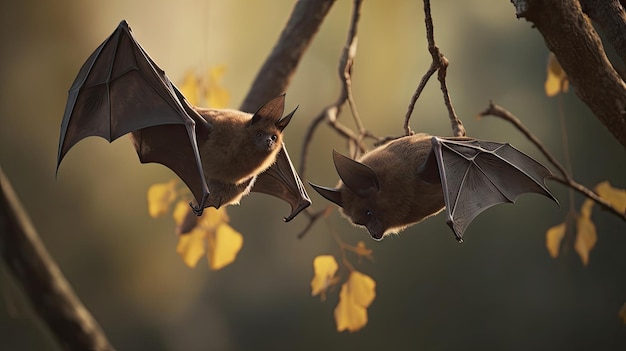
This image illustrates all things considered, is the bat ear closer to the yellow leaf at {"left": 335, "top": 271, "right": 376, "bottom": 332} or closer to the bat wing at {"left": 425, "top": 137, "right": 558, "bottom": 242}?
the bat wing at {"left": 425, "top": 137, "right": 558, "bottom": 242}

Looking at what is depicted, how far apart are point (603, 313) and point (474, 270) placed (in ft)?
2.23

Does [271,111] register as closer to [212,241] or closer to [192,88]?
[212,241]

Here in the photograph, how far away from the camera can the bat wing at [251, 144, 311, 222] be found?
1174 millimetres

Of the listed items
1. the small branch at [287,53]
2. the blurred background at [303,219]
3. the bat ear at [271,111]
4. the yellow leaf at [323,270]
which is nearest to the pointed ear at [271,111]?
the bat ear at [271,111]

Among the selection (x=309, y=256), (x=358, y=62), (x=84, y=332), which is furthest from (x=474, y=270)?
(x=84, y=332)

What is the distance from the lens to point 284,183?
1.21 meters

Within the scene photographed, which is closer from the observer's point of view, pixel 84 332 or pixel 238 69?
pixel 84 332

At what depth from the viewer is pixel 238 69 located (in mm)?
3463

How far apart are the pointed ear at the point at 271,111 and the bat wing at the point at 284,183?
0.38ft

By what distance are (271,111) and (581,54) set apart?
0.50m

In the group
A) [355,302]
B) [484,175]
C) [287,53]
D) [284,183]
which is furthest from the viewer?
[287,53]

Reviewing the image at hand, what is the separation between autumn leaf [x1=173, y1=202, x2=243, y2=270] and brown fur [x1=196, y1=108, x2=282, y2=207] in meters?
0.90

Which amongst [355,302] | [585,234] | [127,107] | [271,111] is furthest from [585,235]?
[127,107]

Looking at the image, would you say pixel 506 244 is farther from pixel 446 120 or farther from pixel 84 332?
pixel 84 332
